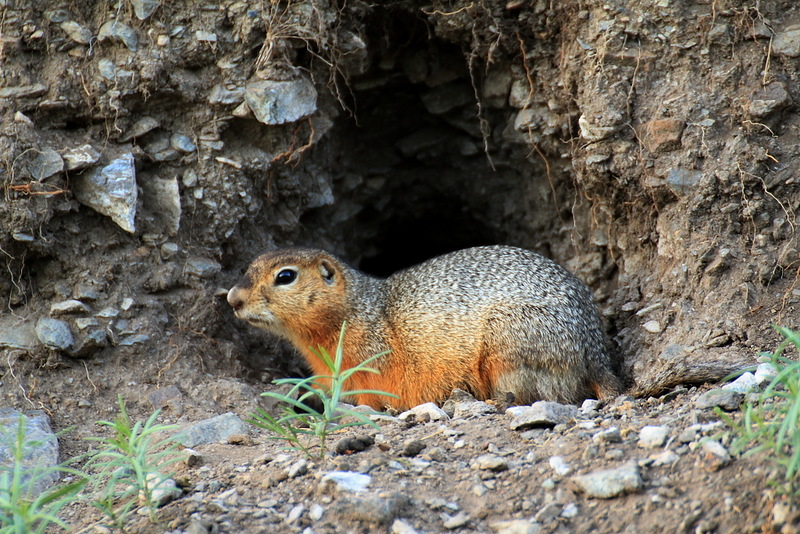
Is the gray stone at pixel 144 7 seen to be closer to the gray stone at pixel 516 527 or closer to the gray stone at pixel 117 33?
the gray stone at pixel 117 33

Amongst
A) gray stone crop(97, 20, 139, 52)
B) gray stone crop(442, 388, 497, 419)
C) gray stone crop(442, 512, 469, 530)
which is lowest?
gray stone crop(442, 388, 497, 419)

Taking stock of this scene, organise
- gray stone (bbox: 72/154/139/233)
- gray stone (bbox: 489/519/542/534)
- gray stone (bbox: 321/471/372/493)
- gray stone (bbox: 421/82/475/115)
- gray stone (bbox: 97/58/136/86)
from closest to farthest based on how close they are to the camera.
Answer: gray stone (bbox: 489/519/542/534), gray stone (bbox: 321/471/372/493), gray stone (bbox: 72/154/139/233), gray stone (bbox: 97/58/136/86), gray stone (bbox: 421/82/475/115)

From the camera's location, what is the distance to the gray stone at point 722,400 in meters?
4.31

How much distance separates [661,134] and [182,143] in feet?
14.2

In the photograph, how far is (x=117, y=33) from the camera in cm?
639

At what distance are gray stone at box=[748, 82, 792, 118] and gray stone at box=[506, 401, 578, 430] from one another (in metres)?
2.99

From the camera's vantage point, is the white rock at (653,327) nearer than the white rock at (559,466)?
No

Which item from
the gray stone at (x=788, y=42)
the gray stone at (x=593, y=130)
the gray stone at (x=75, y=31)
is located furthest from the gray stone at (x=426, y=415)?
the gray stone at (x=75, y=31)

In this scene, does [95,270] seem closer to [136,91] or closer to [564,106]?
[136,91]

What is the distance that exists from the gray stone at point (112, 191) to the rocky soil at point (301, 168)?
0.02 metres

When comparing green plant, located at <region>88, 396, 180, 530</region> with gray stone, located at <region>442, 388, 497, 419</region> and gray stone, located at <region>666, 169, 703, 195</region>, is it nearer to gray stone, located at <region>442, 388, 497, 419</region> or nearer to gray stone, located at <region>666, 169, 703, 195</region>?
gray stone, located at <region>442, 388, 497, 419</region>

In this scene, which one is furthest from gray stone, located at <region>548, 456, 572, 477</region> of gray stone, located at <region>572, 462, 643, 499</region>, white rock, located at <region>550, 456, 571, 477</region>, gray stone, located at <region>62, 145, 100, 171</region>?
gray stone, located at <region>62, 145, 100, 171</region>

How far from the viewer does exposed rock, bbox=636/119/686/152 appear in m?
6.21

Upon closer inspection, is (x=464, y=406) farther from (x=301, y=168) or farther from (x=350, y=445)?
(x=301, y=168)
